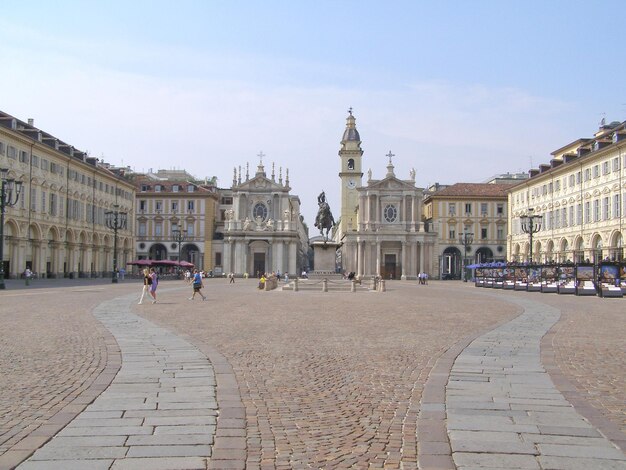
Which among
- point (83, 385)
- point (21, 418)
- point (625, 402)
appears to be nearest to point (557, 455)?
point (625, 402)

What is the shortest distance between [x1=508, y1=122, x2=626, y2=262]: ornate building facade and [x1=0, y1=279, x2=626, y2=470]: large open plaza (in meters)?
41.2

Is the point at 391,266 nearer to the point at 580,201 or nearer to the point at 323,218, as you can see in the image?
the point at 323,218

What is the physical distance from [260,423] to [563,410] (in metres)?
3.66

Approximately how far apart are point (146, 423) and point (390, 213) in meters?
103

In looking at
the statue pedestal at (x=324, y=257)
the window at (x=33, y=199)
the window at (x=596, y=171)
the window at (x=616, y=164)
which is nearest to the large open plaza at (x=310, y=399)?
the window at (x=616, y=164)

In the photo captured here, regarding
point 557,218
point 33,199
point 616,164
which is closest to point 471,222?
point 557,218

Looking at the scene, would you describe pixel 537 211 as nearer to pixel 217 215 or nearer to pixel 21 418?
pixel 217 215

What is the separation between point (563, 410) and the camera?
847cm

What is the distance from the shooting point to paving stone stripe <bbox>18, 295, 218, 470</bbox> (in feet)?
20.7

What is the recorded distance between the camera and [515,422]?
25.6ft

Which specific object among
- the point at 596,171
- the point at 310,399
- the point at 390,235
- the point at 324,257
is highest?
the point at 596,171

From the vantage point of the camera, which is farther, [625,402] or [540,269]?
[540,269]

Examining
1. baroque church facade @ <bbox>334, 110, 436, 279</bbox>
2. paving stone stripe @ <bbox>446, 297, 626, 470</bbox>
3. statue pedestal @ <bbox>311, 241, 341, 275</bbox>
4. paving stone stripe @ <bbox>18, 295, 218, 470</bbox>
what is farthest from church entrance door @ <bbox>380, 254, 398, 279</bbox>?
paving stone stripe @ <bbox>18, 295, 218, 470</bbox>

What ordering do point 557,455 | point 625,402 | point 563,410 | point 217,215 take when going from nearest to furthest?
point 557,455 → point 563,410 → point 625,402 → point 217,215
